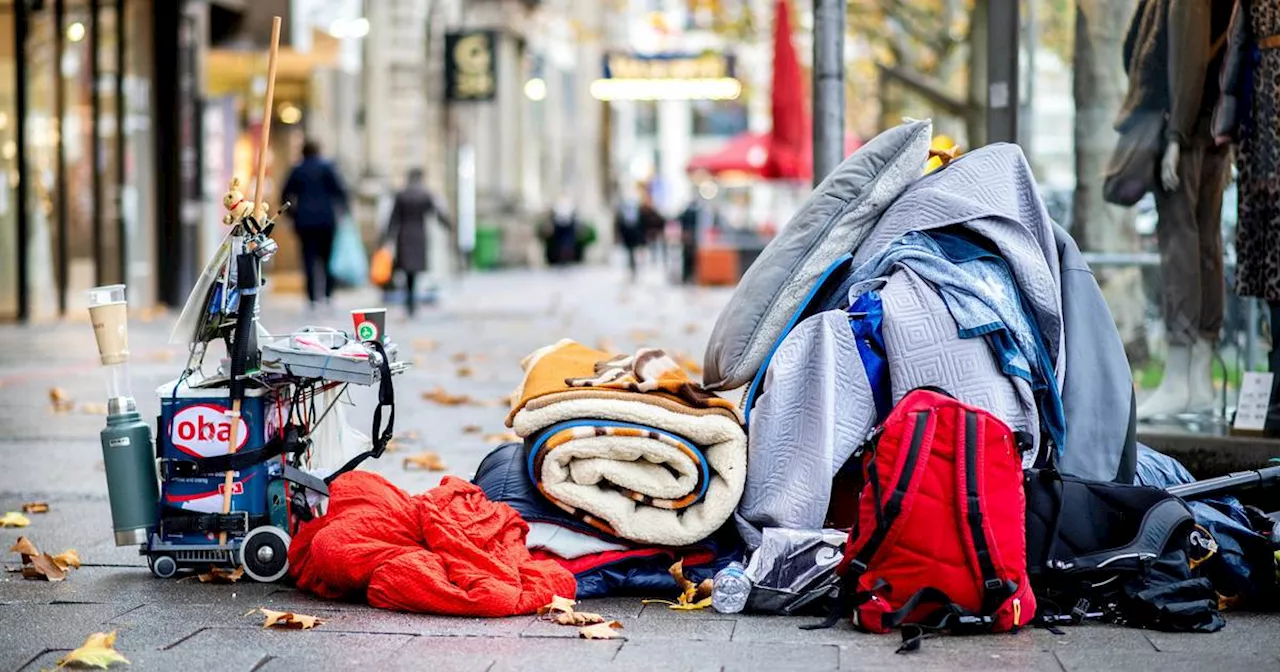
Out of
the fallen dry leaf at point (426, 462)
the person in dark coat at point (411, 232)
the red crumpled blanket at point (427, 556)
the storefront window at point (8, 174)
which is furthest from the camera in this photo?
the person in dark coat at point (411, 232)

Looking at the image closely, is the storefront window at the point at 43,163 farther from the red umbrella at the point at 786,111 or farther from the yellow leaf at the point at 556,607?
the yellow leaf at the point at 556,607

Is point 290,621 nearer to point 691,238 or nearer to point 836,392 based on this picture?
point 836,392

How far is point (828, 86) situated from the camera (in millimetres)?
6926

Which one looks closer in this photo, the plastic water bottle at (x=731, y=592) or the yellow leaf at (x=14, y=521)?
the plastic water bottle at (x=731, y=592)

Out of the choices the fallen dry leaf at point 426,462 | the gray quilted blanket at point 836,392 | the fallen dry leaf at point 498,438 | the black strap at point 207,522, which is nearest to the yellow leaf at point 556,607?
the gray quilted blanket at point 836,392

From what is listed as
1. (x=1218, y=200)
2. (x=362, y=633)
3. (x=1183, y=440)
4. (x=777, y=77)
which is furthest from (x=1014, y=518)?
(x=777, y=77)

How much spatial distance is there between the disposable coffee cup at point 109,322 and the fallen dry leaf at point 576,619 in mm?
1498

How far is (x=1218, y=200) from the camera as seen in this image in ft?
22.6

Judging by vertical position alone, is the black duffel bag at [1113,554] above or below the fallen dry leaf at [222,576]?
above

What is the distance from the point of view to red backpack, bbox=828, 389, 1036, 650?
14.3 ft

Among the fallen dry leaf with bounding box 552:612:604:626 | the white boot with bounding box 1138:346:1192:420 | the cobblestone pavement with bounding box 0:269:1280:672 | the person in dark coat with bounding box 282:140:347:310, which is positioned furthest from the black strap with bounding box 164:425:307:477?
the person in dark coat with bounding box 282:140:347:310

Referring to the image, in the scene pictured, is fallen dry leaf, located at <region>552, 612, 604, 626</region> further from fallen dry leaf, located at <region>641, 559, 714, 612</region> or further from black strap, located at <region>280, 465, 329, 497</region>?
black strap, located at <region>280, 465, 329, 497</region>

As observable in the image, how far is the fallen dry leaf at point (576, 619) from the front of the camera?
4.55 m

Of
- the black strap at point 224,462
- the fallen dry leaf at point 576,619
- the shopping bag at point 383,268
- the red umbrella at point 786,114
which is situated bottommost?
the fallen dry leaf at point 576,619
